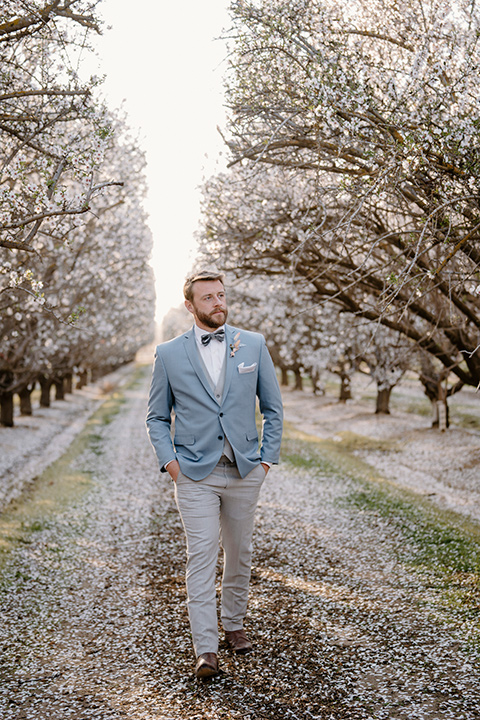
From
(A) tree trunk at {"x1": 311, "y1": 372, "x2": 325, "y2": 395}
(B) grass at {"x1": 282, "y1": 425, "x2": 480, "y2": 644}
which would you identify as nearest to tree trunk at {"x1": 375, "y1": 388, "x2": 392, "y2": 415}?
(A) tree trunk at {"x1": 311, "y1": 372, "x2": 325, "y2": 395}

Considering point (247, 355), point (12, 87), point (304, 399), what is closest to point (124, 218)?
point (12, 87)

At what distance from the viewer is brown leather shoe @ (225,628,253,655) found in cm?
513

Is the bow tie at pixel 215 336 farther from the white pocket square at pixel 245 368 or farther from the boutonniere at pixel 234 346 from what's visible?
the white pocket square at pixel 245 368

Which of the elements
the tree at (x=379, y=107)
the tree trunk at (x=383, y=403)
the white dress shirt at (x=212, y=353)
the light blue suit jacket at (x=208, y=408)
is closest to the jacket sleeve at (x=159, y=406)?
the light blue suit jacket at (x=208, y=408)

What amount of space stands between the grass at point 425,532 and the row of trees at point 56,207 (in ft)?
15.1

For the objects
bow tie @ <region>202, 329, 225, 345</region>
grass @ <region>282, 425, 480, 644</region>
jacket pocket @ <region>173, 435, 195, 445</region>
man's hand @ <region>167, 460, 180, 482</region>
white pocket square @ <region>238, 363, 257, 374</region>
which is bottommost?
grass @ <region>282, 425, 480, 644</region>

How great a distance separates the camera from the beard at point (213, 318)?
522cm

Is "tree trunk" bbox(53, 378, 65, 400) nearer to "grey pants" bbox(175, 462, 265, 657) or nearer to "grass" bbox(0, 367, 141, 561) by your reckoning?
"grass" bbox(0, 367, 141, 561)

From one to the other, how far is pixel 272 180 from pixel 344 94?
495cm

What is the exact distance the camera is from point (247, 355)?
525 centimetres

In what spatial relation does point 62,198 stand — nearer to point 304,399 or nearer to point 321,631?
point 321,631

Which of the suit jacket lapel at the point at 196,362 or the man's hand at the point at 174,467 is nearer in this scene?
the man's hand at the point at 174,467

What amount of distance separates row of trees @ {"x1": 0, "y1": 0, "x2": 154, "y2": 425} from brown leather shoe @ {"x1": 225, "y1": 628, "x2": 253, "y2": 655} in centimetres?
320

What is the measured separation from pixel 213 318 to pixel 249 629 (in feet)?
8.91
